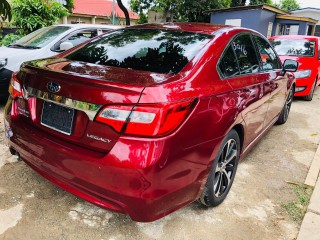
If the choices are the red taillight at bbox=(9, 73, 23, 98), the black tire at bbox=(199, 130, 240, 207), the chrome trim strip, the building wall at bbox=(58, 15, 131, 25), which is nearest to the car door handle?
the black tire at bbox=(199, 130, 240, 207)

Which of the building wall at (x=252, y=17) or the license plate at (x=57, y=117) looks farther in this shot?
the building wall at (x=252, y=17)

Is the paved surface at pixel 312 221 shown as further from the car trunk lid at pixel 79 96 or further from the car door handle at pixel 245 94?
the car trunk lid at pixel 79 96

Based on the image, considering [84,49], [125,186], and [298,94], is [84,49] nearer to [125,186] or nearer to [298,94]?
[125,186]

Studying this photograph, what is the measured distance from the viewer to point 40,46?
5.50 metres

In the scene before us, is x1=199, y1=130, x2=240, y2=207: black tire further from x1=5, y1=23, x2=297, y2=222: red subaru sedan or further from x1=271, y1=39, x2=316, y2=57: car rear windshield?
x1=271, y1=39, x2=316, y2=57: car rear windshield

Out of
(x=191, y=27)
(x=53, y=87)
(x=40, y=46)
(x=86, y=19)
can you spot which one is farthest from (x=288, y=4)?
(x=53, y=87)

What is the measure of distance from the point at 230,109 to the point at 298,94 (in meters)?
5.39

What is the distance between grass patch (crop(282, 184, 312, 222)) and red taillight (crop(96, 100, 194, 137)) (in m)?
1.64

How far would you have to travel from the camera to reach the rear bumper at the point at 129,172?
72.8 inches

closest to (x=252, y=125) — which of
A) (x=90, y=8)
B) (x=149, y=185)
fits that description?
(x=149, y=185)

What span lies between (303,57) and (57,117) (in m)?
6.70

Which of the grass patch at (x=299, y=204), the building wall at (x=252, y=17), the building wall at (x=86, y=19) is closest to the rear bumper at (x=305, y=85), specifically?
the grass patch at (x=299, y=204)

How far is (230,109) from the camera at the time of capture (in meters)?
2.47

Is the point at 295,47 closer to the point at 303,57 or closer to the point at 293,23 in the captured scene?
the point at 303,57
